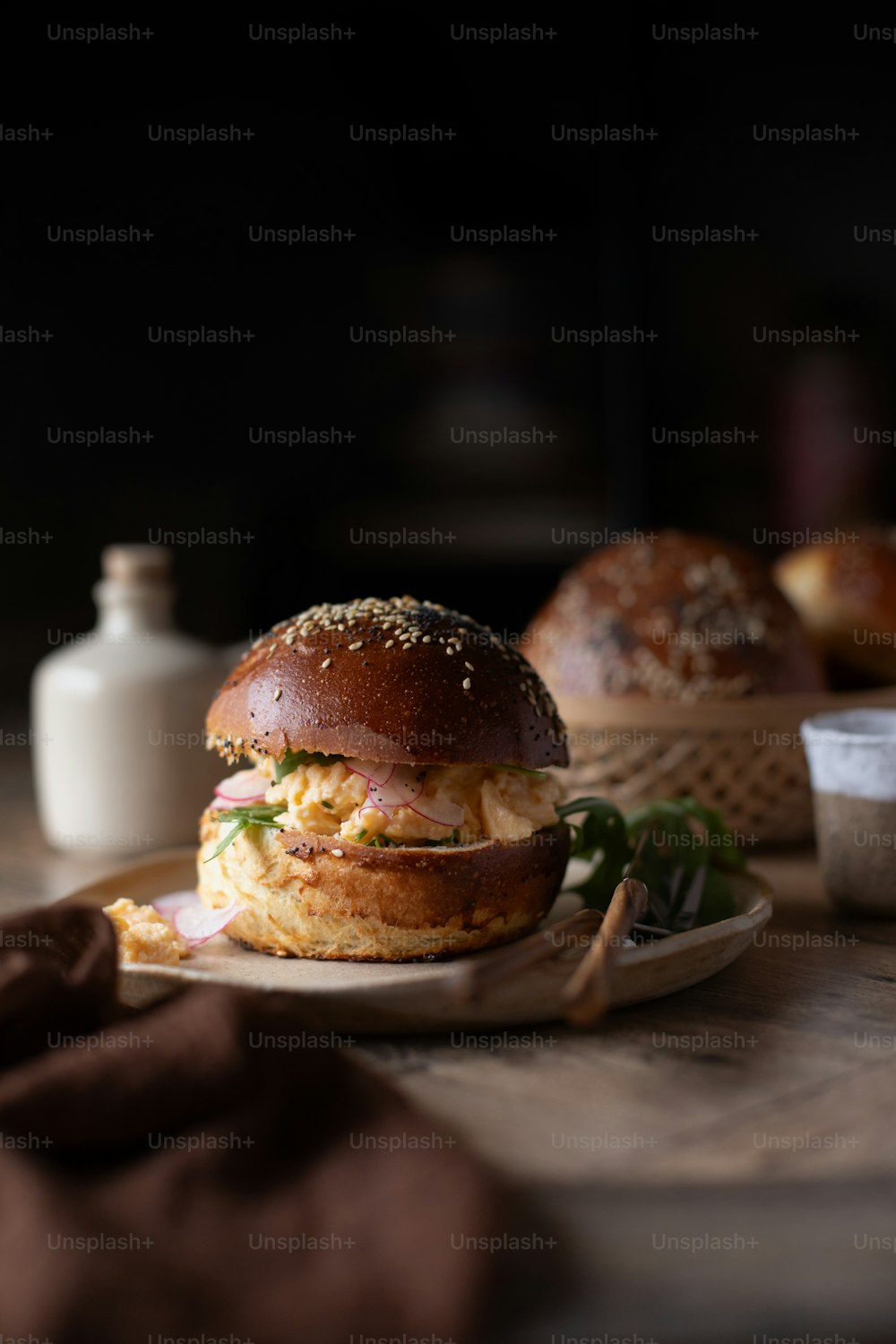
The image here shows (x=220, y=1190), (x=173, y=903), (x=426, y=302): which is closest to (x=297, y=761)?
(x=173, y=903)

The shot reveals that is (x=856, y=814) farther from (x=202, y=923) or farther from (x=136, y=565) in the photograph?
(x=136, y=565)

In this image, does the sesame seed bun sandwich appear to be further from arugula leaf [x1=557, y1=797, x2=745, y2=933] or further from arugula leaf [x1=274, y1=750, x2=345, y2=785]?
arugula leaf [x1=557, y1=797, x2=745, y2=933]

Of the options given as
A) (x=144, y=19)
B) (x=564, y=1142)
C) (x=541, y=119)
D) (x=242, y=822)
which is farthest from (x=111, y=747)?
(x=541, y=119)

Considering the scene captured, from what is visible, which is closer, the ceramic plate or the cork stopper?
the ceramic plate

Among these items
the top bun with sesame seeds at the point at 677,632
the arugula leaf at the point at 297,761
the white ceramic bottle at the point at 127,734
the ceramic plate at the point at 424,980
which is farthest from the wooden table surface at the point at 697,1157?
the white ceramic bottle at the point at 127,734

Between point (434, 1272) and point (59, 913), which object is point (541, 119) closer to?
point (59, 913)

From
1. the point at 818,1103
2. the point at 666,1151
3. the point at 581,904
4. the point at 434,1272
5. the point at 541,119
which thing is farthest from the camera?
the point at 541,119

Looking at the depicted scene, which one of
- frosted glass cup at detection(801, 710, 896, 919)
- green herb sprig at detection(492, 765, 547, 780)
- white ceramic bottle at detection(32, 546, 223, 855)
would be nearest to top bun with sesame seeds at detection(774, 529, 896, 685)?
frosted glass cup at detection(801, 710, 896, 919)
